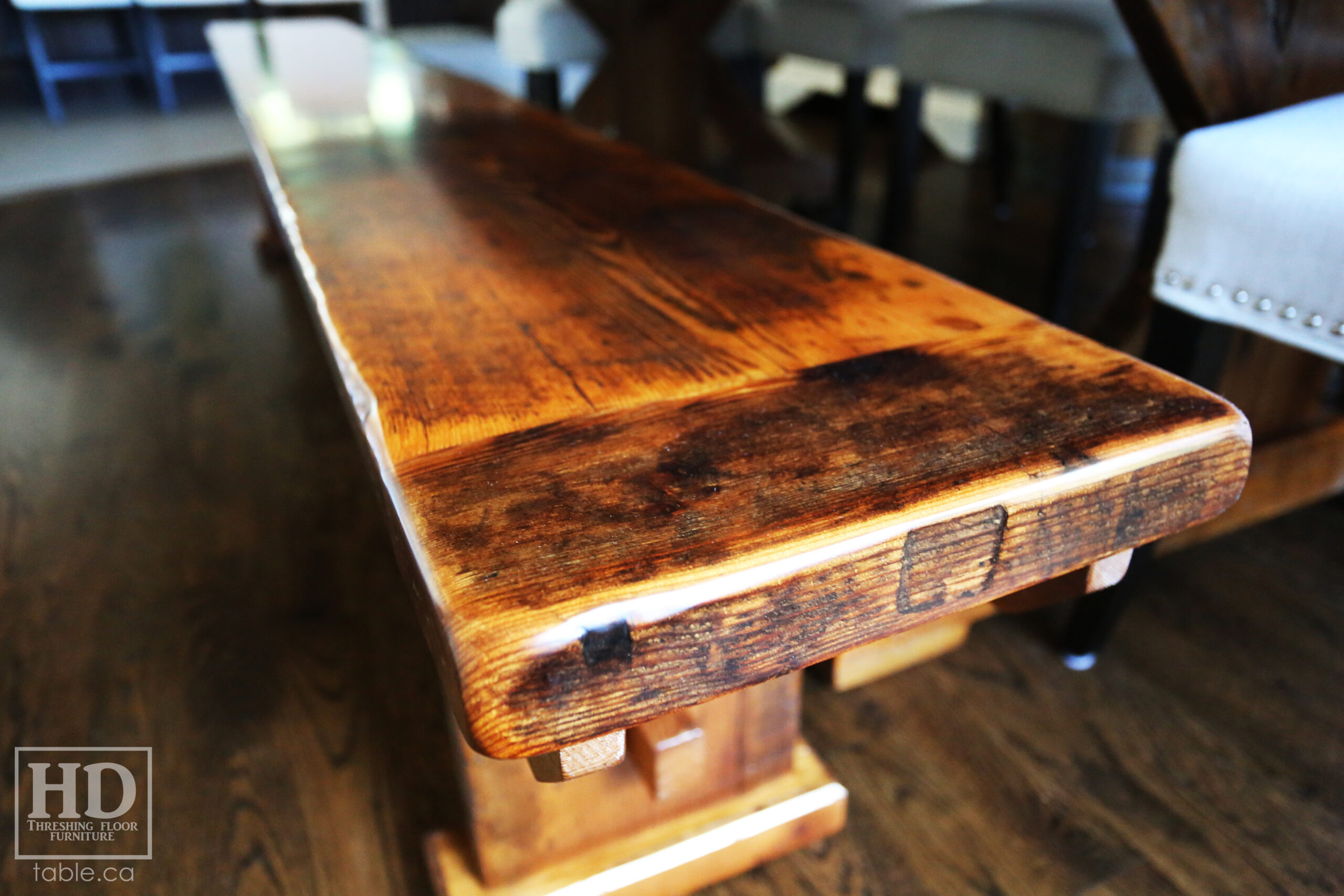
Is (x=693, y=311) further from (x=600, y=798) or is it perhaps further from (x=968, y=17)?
(x=968, y=17)

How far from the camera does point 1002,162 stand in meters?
2.04

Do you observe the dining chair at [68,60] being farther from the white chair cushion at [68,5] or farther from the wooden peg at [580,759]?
the wooden peg at [580,759]

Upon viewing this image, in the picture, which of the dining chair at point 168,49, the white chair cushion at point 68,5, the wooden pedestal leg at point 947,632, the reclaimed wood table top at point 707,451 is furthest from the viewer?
the dining chair at point 168,49

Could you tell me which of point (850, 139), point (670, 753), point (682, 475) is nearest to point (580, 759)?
point (682, 475)

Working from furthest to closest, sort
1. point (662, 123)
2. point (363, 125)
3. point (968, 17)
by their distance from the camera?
point (662, 123) → point (968, 17) → point (363, 125)

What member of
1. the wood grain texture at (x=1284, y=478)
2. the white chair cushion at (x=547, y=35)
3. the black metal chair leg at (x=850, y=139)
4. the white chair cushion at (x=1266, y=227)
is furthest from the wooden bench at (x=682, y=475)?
the white chair cushion at (x=547, y=35)

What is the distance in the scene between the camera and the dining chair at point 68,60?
12.1ft

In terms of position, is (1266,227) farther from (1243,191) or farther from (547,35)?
(547,35)

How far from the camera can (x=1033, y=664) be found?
814 millimetres

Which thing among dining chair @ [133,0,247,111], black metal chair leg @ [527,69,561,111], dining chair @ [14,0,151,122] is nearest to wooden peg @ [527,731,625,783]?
black metal chair leg @ [527,69,561,111]

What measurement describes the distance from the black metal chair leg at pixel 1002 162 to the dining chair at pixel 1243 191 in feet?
4.40

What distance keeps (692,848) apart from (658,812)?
32mm

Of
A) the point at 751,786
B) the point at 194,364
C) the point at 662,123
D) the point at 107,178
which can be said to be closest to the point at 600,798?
the point at 751,786

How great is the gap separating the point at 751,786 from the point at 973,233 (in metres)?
1.58
